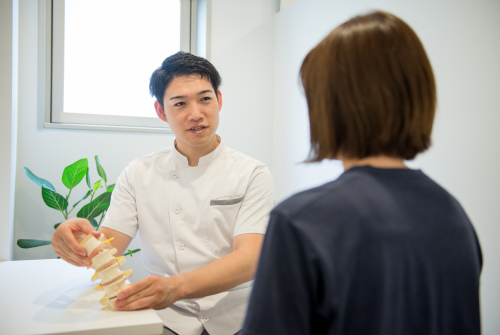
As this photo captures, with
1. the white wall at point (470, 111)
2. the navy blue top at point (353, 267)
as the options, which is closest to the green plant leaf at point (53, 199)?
the white wall at point (470, 111)

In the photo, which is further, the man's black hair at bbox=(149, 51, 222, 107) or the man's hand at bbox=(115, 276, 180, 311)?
the man's black hair at bbox=(149, 51, 222, 107)

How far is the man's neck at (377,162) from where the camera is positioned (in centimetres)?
55

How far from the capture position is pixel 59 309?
0.95m

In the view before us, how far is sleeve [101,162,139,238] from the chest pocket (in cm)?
33

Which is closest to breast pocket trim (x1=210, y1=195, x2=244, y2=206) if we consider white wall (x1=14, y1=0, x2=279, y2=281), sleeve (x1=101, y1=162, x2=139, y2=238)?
sleeve (x1=101, y1=162, x2=139, y2=238)

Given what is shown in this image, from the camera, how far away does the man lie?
130 centimetres

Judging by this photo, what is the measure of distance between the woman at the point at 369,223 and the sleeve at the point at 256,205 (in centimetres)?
82

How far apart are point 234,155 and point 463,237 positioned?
1.13 meters

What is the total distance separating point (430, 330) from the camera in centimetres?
50

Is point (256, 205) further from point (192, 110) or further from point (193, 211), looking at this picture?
point (192, 110)

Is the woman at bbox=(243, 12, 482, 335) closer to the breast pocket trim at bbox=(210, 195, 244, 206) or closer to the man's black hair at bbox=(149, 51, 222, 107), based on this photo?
the breast pocket trim at bbox=(210, 195, 244, 206)

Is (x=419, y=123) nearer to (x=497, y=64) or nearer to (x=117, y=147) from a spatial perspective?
(x=497, y=64)

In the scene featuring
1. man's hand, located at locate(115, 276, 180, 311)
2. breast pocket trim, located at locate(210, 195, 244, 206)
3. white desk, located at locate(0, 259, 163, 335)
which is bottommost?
white desk, located at locate(0, 259, 163, 335)

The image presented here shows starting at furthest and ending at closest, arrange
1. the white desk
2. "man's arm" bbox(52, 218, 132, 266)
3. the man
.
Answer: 1. the man
2. "man's arm" bbox(52, 218, 132, 266)
3. the white desk
